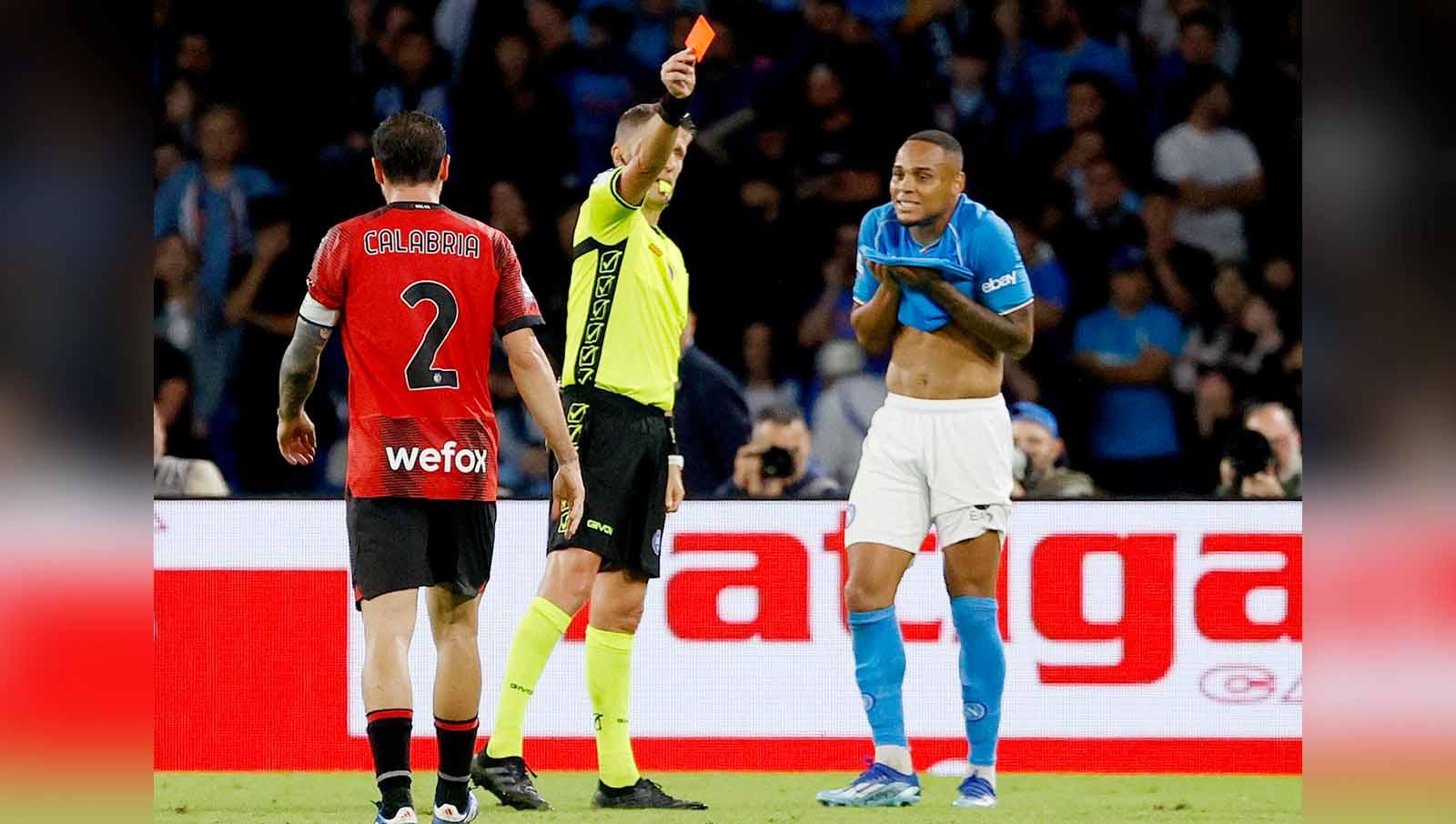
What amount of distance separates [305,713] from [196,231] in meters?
3.32

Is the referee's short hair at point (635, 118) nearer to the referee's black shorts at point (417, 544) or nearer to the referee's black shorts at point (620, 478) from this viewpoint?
the referee's black shorts at point (620, 478)

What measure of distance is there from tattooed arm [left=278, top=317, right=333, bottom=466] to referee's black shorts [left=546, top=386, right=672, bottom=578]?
3.80 feet

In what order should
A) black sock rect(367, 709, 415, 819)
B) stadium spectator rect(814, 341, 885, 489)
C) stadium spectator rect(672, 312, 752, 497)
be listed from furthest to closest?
stadium spectator rect(814, 341, 885, 489) < stadium spectator rect(672, 312, 752, 497) < black sock rect(367, 709, 415, 819)

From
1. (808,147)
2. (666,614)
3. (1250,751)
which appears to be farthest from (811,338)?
(1250,751)

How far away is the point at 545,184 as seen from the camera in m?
9.62

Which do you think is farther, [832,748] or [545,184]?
[545,184]

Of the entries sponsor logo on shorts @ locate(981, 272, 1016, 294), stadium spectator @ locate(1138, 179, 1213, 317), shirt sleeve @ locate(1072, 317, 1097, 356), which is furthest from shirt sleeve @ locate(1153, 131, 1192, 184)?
sponsor logo on shorts @ locate(981, 272, 1016, 294)

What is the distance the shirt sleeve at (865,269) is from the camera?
237 inches

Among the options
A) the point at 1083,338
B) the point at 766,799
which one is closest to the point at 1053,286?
the point at 1083,338

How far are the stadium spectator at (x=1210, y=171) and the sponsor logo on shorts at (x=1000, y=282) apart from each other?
13.0ft

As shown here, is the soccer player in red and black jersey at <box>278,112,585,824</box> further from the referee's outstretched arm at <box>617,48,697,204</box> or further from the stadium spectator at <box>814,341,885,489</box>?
the stadium spectator at <box>814,341,885,489</box>

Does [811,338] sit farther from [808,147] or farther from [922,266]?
[922,266]

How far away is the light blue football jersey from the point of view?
19.2 feet

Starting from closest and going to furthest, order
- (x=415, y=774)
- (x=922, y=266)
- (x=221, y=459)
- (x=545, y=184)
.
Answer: (x=922, y=266), (x=415, y=774), (x=221, y=459), (x=545, y=184)
